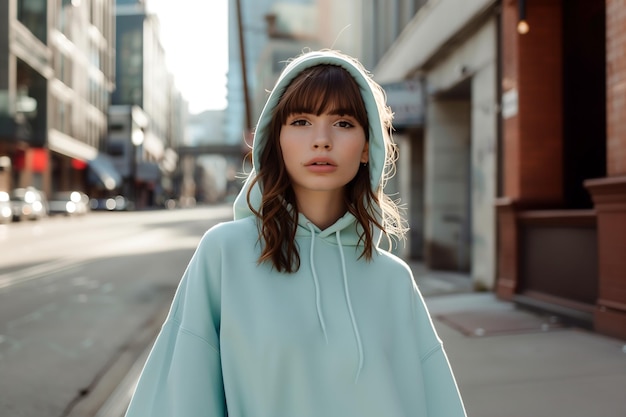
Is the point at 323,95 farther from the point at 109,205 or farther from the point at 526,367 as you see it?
the point at 109,205

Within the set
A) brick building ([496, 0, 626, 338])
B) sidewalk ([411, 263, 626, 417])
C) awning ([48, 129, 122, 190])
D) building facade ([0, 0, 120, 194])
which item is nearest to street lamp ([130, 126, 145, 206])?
awning ([48, 129, 122, 190])

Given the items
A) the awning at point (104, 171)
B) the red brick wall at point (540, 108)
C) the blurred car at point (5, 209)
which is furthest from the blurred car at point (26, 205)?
the awning at point (104, 171)

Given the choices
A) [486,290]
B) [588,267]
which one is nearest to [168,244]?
[486,290]

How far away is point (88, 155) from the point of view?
56531 millimetres

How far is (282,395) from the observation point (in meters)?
1.64

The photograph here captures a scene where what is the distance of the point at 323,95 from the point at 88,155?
58.5 metres

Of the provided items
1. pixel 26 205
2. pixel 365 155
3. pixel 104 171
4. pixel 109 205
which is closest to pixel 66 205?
pixel 26 205

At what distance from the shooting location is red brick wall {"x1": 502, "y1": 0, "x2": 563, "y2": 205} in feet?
26.1

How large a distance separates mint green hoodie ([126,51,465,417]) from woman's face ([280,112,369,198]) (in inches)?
4.8

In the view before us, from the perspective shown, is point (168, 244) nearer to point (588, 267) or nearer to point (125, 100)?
point (588, 267)

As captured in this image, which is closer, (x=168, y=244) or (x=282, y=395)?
(x=282, y=395)

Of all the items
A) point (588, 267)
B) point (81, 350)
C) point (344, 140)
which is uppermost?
point (344, 140)

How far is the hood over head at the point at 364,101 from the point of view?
1.84 m

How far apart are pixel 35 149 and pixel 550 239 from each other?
4077 centimetres
